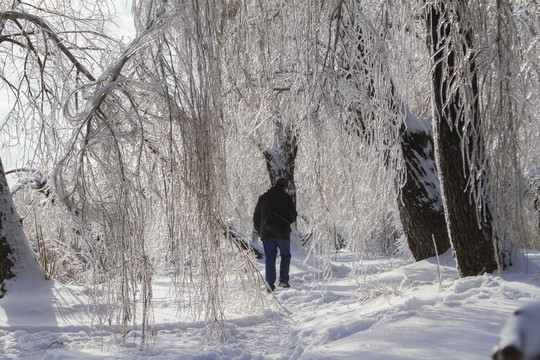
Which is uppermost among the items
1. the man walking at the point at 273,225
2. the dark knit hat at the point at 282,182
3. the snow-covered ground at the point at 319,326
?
the dark knit hat at the point at 282,182

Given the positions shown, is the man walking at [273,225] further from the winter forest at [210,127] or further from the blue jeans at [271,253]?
the winter forest at [210,127]

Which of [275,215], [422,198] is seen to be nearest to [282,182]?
[275,215]

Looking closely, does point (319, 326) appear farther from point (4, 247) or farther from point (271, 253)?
point (4, 247)

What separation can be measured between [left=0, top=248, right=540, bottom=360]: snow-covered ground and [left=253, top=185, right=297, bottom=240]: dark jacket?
5.08 ft

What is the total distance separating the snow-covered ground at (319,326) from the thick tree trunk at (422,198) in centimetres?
80

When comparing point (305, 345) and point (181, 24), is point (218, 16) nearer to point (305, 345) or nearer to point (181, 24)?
point (181, 24)

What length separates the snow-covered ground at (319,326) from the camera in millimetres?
2785

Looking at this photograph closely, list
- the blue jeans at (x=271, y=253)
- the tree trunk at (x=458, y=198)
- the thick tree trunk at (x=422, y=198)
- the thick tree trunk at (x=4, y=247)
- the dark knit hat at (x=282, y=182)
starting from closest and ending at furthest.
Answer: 1. the tree trunk at (x=458, y=198)
2. the thick tree trunk at (x=4, y=247)
3. the thick tree trunk at (x=422, y=198)
4. the blue jeans at (x=271, y=253)
5. the dark knit hat at (x=282, y=182)

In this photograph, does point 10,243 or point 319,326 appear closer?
point 319,326

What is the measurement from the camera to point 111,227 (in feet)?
10.0

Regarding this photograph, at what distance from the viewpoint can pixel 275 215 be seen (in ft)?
20.6

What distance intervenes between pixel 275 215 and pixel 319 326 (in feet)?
8.34

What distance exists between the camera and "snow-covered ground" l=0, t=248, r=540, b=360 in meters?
2.79

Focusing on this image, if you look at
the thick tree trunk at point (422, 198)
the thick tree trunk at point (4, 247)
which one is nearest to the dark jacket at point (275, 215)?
the thick tree trunk at point (422, 198)
